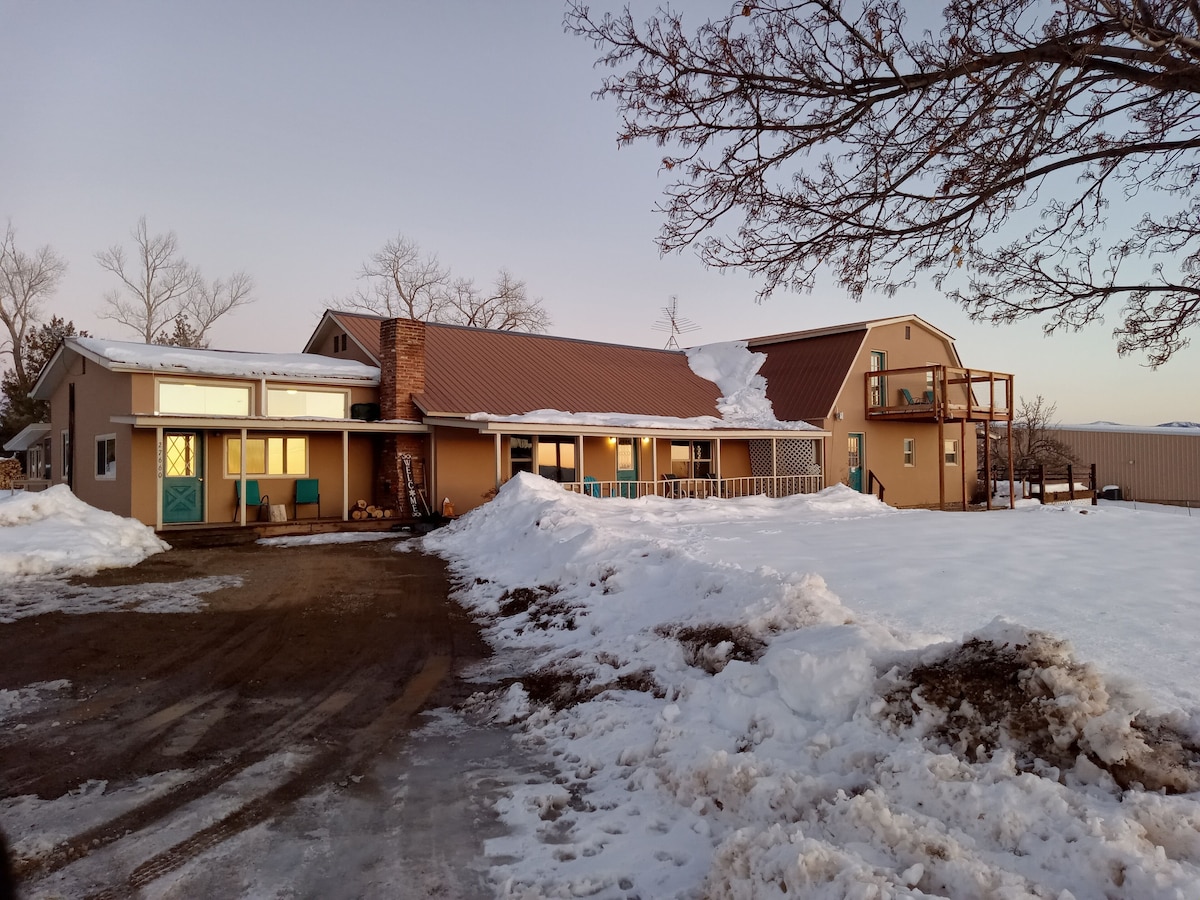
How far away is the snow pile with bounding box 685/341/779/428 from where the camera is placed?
25328mm

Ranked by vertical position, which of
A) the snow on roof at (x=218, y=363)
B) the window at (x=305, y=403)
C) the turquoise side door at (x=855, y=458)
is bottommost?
the turquoise side door at (x=855, y=458)

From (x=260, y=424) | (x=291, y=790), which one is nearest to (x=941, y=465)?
(x=260, y=424)

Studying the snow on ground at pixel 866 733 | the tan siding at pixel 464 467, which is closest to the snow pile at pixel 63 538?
the tan siding at pixel 464 467

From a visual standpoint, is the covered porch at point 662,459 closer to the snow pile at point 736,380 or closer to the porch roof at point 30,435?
the snow pile at point 736,380

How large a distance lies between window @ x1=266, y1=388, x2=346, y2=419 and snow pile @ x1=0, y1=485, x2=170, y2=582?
15.8ft

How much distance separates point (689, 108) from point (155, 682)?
6119 mm

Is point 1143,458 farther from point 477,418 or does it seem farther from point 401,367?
point 401,367

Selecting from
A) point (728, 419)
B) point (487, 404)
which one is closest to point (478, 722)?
point (487, 404)

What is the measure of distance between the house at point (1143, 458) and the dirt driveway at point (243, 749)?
37008 millimetres

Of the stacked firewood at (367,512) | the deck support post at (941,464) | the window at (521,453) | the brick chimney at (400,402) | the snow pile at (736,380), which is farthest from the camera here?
the snow pile at (736,380)

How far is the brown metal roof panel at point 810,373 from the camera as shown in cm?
2503

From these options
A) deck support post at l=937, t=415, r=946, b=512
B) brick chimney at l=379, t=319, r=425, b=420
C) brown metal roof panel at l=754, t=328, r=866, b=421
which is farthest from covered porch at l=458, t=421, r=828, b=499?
deck support post at l=937, t=415, r=946, b=512

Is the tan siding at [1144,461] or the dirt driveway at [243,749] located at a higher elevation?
the tan siding at [1144,461]

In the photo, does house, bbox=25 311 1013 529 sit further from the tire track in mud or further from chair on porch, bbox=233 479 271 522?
the tire track in mud
